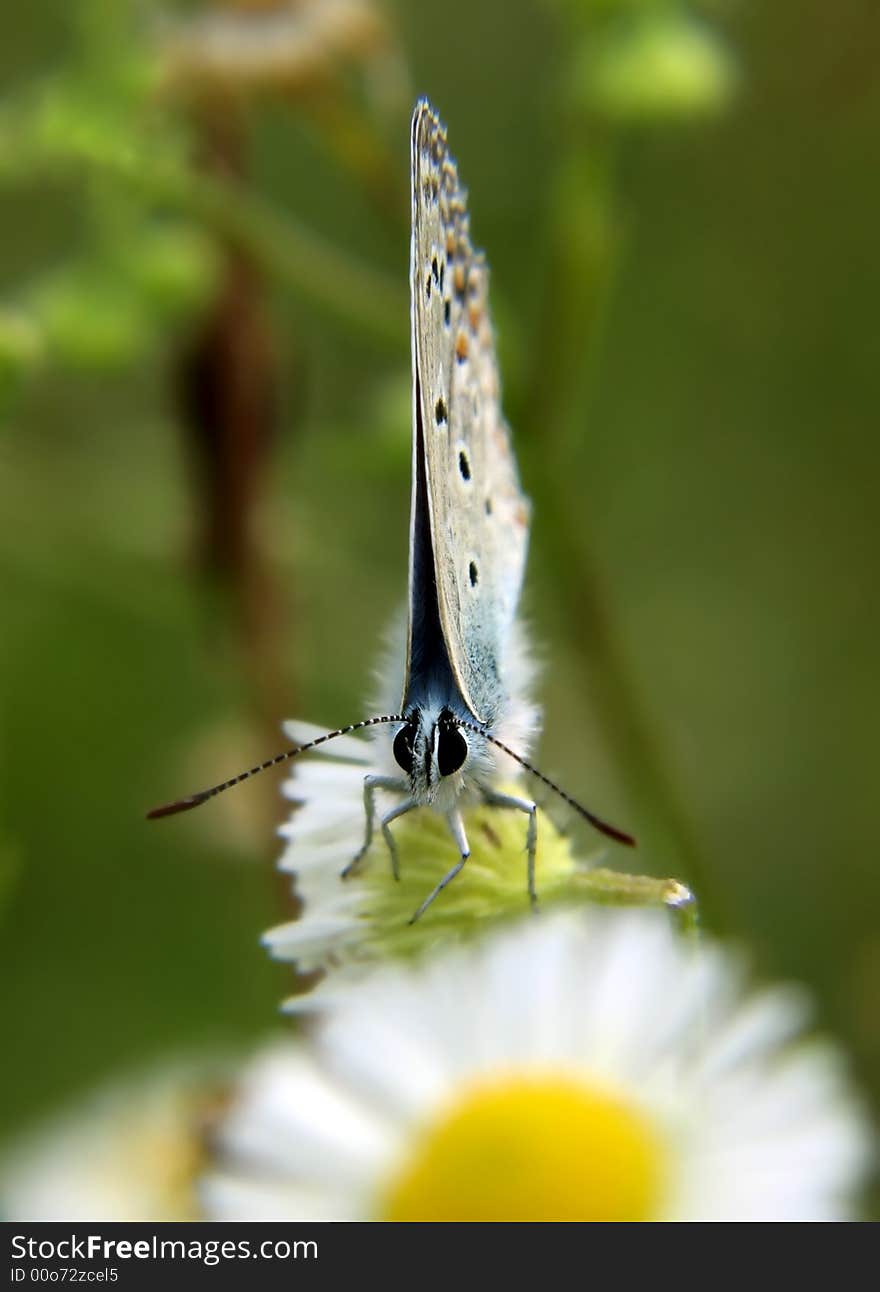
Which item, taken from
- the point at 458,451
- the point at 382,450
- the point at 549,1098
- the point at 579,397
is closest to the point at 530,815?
the point at 549,1098

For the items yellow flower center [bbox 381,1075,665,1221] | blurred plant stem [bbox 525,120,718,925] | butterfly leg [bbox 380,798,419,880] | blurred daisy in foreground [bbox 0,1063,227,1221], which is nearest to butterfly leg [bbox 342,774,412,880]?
butterfly leg [bbox 380,798,419,880]

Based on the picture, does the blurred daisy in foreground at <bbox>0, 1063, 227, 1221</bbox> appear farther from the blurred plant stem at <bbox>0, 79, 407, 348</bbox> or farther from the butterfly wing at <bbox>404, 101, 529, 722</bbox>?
the blurred plant stem at <bbox>0, 79, 407, 348</bbox>

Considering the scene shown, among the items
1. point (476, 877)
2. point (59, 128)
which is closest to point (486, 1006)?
point (476, 877)

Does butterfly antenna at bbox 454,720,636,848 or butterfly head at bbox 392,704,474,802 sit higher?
butterfly head at bbox 392,704,474,802

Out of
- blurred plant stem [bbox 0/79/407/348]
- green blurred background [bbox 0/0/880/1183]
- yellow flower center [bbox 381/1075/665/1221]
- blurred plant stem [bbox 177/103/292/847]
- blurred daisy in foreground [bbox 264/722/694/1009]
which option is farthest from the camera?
blurred plant stem [bbox 177/103/292/847]

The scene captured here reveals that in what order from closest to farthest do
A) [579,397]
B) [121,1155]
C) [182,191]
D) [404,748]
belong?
[404,748]
[182,191]
[121,1155]
[579,397]

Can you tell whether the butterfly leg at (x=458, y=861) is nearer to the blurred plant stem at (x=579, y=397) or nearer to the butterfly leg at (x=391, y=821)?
the butterfly leg at (x=391, y=821)

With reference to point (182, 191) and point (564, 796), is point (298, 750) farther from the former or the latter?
point (182, 191)
